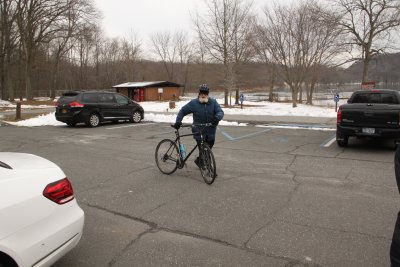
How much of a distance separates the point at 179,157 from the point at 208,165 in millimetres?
873

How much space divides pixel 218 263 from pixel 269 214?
62.5 inches

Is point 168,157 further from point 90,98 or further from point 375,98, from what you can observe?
point 90,98

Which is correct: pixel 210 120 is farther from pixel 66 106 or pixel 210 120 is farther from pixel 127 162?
pixel 66 106

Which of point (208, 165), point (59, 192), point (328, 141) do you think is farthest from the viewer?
point (328, 141)

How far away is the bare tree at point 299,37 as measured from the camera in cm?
2870

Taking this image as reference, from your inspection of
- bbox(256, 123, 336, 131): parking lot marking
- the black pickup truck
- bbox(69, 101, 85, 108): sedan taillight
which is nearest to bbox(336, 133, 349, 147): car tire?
the black pickup truck

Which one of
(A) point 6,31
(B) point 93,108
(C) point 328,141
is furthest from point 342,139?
(A) point 6,31

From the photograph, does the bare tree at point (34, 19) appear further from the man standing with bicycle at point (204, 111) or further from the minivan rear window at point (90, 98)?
the man standing with bicycle at point (204, 111)

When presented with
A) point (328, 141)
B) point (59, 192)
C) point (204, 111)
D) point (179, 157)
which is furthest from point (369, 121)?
point (59, 192)

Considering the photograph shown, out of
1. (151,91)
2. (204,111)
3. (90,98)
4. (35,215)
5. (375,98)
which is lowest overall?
(35,215)

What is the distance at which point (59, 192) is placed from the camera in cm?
315

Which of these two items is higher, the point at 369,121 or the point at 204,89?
the point at 204,89

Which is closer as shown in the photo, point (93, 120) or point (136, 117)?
point (93, 120)

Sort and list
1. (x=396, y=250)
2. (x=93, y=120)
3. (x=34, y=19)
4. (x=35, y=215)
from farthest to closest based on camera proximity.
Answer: (x=34, y=19), (x=93, y=120), (x=35, y=215), (x=396, y=250)
